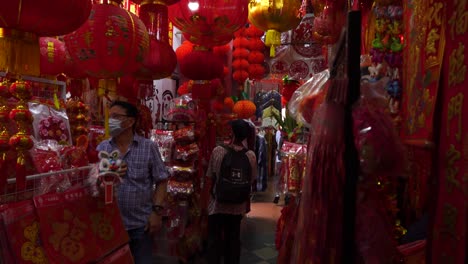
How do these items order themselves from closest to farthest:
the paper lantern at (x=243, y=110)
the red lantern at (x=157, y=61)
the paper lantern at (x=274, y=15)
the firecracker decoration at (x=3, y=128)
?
the firecracker decoration at (x=3, y=128) → the red lantern at (x=157, y=61) → the paper lantern at (x=274, y=15) → the paper lantern at (x=243, y=110)

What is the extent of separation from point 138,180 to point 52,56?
149 cm

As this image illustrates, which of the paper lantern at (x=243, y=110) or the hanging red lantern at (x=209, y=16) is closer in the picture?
the hanging red lantern at (x=209, y=16)

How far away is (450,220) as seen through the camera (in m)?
0.95

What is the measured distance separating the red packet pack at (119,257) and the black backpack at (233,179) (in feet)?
5.96

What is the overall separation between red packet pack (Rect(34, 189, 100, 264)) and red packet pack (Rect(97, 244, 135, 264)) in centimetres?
9

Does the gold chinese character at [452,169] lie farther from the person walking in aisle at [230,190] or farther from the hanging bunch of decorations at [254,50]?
the hanging bunch of decorations at [254,50]

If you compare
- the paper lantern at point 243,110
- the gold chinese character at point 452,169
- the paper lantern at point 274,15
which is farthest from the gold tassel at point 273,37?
the paper lantern at point 243,110

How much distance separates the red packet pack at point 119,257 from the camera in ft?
5.96

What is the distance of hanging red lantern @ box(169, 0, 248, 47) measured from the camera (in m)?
3.57

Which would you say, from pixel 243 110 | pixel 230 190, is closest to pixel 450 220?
pixel 230 190

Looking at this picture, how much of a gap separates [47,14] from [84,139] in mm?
882

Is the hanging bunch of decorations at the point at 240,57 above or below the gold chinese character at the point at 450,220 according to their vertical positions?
above

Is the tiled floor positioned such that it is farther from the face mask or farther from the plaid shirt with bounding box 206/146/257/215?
the face mask

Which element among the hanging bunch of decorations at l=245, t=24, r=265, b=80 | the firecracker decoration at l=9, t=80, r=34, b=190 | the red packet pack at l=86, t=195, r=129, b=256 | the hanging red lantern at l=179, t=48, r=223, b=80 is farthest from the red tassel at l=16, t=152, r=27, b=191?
the hanging bunch of decorations at l=245, t=24, r=265, b=80
